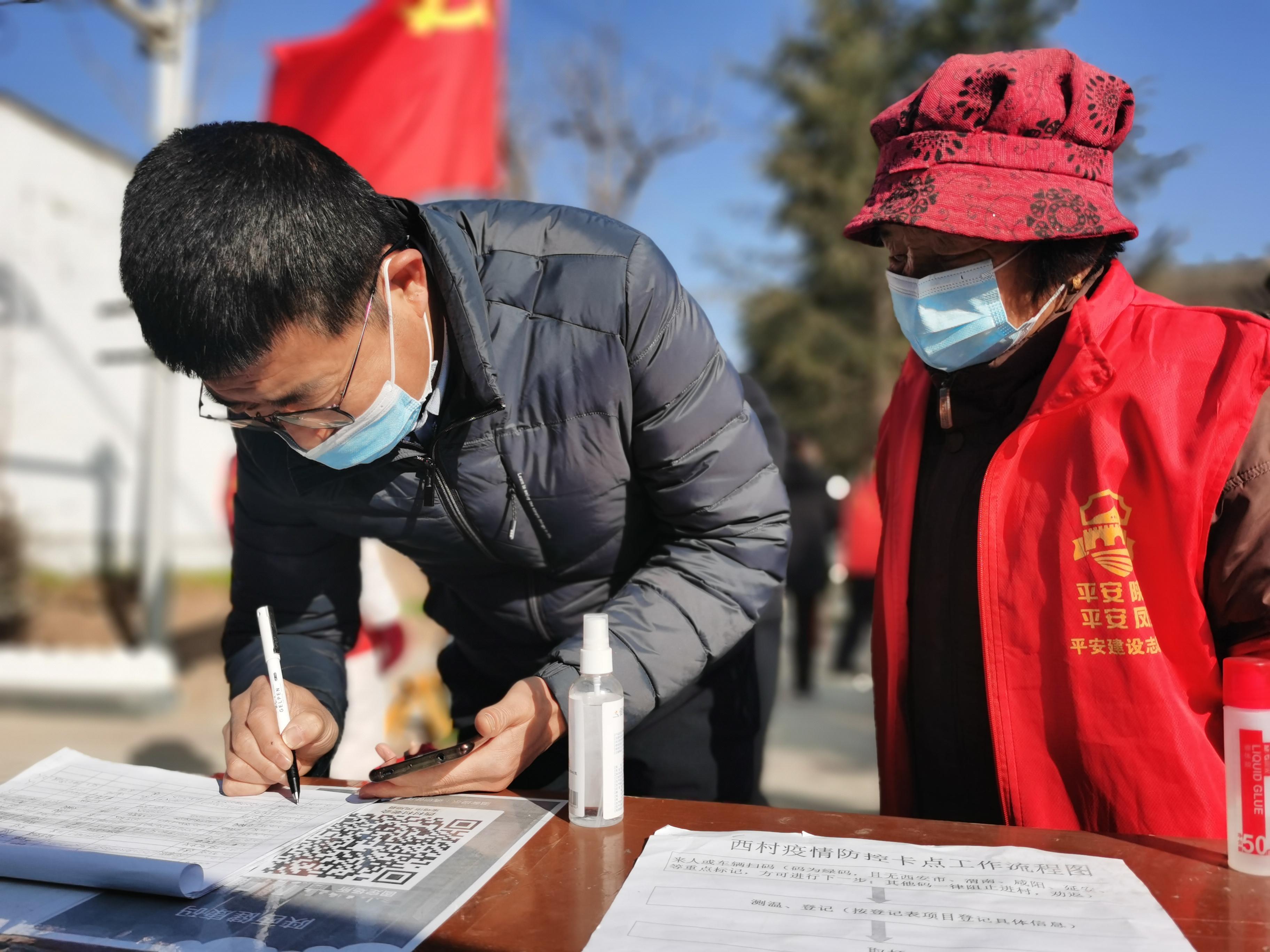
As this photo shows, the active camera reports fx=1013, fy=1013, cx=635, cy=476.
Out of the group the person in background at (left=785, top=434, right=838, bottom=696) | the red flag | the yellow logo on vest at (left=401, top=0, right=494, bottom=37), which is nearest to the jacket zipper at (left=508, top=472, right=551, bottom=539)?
the red flag

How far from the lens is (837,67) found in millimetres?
18203

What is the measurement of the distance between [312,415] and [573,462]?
39 cm

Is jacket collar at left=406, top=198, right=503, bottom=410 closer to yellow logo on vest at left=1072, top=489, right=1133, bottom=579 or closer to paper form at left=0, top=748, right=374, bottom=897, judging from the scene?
paper form at left=0, top=748, right=374, bottom=897

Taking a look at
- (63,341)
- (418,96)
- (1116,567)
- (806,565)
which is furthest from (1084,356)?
(63,341)

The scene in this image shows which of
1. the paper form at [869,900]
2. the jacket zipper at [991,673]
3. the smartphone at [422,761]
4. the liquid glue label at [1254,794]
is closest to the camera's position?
the paper form at [869,900]

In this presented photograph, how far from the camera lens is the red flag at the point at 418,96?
6949mm

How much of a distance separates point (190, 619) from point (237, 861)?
9050 millimetres

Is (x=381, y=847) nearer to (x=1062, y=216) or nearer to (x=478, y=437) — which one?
Result: (x=478, y=437)

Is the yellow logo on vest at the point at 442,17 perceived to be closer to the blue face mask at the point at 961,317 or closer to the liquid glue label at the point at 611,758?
the blue face mask at the point at 961,317

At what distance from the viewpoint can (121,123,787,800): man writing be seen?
132 cm

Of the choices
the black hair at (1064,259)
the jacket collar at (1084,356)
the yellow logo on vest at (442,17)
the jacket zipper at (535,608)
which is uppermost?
the yellow logo on vest at (442,17)

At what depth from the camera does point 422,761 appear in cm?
138

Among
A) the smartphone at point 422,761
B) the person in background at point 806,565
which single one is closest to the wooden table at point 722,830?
the smartphone at point 422,761

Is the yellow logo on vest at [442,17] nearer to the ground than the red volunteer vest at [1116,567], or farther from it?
farther from it
